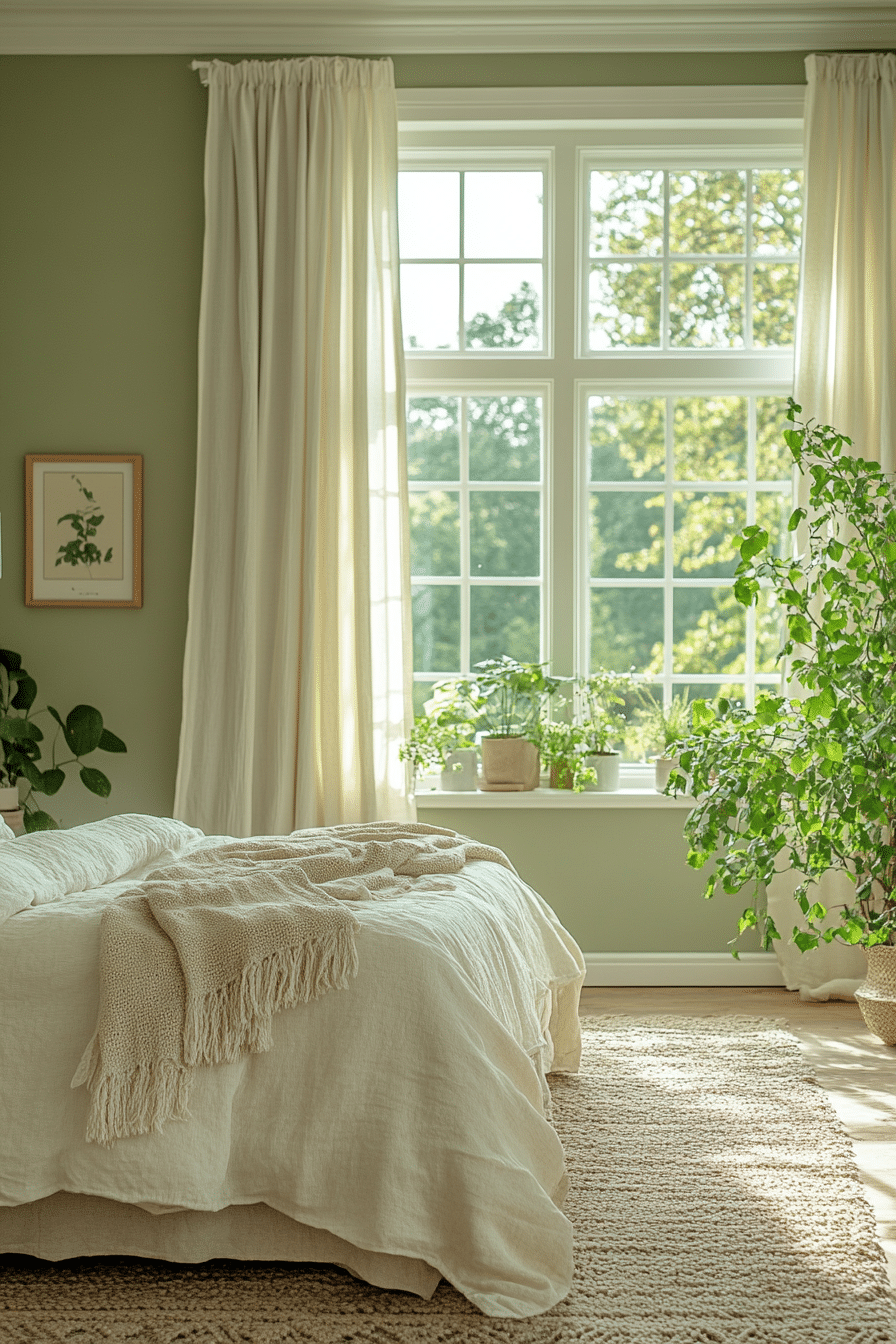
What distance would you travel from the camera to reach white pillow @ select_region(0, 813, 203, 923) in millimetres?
1930

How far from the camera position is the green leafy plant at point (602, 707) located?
12.8 feet

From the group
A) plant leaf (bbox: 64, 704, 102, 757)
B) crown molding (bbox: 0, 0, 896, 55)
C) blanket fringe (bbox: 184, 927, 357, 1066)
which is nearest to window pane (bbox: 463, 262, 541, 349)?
crown molding (bbox: 0, 0, 896, 55)

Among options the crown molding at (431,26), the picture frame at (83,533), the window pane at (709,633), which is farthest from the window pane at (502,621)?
the crown molding at (431,26)

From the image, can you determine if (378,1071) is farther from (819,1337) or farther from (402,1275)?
(819,1337)

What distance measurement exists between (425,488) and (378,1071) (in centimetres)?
269

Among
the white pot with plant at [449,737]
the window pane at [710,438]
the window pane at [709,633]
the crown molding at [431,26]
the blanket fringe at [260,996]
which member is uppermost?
the crown molding at [431,26]

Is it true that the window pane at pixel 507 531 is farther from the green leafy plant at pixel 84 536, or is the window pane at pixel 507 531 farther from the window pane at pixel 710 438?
the green leafy plant at pixel 84 536

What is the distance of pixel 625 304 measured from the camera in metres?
4.09

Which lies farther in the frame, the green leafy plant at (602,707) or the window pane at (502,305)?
the window pane at (502,305)

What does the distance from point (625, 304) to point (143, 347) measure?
175 centimetres

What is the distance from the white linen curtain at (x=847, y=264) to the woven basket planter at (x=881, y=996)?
1.53 ft

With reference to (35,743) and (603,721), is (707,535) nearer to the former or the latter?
(603,721)

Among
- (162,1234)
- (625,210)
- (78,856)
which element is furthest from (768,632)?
(162,1234)

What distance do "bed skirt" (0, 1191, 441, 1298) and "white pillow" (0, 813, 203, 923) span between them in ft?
1.62
